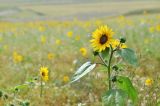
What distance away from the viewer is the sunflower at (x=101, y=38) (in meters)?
3.27

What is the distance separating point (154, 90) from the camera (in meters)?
4.29

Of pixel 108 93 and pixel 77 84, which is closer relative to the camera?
pixel 108 93

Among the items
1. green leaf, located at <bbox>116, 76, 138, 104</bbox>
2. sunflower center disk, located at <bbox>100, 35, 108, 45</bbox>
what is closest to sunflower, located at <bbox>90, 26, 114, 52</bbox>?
sunflower center disk, located at <bbox>100, 35, 108, 45</bbox>

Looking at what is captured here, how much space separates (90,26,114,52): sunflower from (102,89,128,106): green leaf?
0.31 metres

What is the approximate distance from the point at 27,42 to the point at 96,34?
22.1ft

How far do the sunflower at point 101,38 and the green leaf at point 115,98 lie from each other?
0.31m

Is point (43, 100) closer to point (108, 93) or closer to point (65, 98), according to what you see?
point (65, 98)

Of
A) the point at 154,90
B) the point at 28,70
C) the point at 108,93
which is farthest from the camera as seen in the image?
the point at 28,70

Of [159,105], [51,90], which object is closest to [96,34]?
[159,105]

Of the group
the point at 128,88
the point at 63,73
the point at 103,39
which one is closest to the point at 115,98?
the point at 128,88

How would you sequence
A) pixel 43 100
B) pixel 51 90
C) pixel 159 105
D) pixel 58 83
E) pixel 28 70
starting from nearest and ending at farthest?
pixel 159 105
pixel 43 100
pixel 51 90
pixel 58 83
pixel 28 70

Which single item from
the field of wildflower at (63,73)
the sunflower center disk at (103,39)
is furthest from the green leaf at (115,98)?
the sunflower center disk at (103,39)

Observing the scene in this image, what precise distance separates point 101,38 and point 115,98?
438mm

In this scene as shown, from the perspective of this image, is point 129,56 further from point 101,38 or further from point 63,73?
point 63,73
